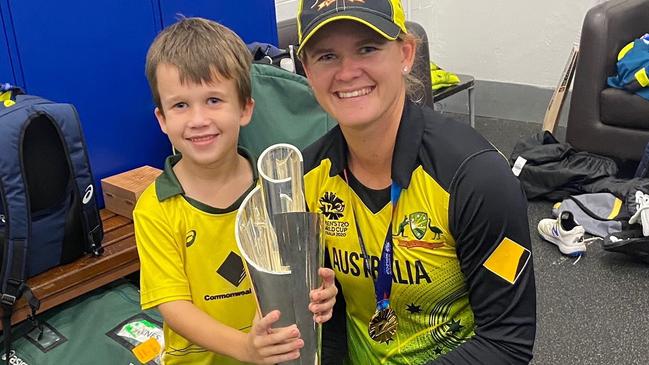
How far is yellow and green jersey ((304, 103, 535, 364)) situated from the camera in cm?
107

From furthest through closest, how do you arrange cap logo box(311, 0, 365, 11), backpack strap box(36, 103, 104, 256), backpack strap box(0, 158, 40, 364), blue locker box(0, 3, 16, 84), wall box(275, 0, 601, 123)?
wall box(275, 0, 601, 123) < blue locker box(0, 3, 16, 84) < backpack strap box(36, 103, 104, 256) < backpack strap box(0, 158, 40, 364) < cap logo box(311, 0, 365, 11)

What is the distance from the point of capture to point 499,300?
1.10 m

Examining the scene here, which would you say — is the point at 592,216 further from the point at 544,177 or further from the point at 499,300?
the point at 499,300

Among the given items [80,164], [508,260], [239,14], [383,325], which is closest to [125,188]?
[80,164]

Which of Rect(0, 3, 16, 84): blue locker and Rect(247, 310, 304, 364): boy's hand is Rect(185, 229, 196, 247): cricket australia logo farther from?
Rect(0, 3, 16, 84): blue locker

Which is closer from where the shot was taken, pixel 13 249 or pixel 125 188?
pixel 13 249

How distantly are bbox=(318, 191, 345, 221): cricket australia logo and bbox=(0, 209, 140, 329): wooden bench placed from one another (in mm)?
1085

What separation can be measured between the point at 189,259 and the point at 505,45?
3937mm

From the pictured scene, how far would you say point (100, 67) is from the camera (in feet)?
7.83

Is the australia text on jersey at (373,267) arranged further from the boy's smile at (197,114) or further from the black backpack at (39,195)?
the black backpack at (39,195)

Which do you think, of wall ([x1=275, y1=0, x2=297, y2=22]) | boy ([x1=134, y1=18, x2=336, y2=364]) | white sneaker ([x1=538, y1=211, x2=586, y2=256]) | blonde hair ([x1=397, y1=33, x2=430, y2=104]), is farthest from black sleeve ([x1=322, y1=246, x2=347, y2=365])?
wall ([x1=275, y1=0, x2=297, y2=22])

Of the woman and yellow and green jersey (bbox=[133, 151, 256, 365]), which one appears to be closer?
the woman

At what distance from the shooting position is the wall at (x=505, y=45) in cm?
451

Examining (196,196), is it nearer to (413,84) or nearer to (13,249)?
(413,84)
